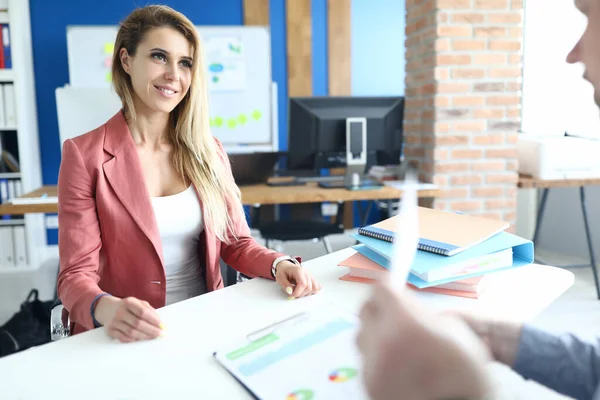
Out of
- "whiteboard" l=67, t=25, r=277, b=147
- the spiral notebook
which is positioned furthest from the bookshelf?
the spiral notebook

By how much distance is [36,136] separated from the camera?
13.9 feet

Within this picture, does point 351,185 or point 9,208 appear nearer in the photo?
point 9,208

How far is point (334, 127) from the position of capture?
290cm

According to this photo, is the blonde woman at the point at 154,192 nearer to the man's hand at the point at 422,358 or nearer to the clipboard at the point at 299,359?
the clipboard at the point at 299,359

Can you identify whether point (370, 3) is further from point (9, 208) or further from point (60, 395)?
point (60, 395)

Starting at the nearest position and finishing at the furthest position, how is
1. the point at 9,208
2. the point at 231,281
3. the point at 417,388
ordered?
the point at 417,388, the point at 231,281, the point at 9,208

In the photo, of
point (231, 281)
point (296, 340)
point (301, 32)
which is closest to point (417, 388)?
point (296, 340)

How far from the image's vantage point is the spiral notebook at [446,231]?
1101mm

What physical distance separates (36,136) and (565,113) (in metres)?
4.09

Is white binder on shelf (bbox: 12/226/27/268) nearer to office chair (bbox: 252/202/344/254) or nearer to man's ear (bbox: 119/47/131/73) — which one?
office chair (bbox: 252/202/344/254)

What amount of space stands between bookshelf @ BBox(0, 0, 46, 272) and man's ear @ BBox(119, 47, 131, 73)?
2842 mm

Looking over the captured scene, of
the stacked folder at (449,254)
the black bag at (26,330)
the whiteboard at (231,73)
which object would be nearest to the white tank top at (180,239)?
the stacked folder at (449,254)

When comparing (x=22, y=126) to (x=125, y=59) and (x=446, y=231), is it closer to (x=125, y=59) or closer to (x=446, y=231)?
(x=125, y=59)

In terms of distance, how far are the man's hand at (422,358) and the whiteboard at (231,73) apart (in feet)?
13.7
